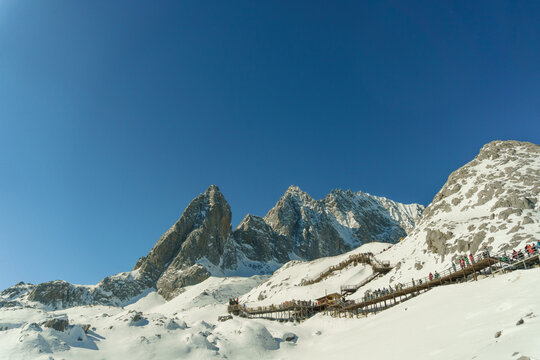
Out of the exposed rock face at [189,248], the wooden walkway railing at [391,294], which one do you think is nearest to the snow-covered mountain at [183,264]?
the exposed rock face at [189,248]

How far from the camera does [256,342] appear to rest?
32.7m

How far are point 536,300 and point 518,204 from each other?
35968 mm

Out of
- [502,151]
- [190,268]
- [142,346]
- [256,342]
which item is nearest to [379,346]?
[256,342]

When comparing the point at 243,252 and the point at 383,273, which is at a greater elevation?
the point at 243,252

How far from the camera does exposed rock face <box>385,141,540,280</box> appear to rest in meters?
40.1

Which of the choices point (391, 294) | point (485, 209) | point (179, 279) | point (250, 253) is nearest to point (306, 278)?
point (391, 294)

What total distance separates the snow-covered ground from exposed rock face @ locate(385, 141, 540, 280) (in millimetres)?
16145

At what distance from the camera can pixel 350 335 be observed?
30.0 metres

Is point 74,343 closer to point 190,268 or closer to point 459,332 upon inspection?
point 459,332

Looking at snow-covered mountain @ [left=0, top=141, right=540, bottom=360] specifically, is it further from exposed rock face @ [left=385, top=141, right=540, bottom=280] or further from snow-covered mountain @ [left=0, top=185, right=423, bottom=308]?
snow-covered mountain @ [left=0, top=185, right=423, bottom=308]

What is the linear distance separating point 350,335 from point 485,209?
33970 millimetres

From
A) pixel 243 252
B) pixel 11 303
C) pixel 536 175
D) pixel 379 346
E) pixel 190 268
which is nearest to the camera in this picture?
pixel 379 346

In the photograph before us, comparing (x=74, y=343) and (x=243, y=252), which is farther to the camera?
(x=243, y=252)

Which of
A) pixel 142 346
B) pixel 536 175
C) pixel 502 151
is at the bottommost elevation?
pixel 142 346
